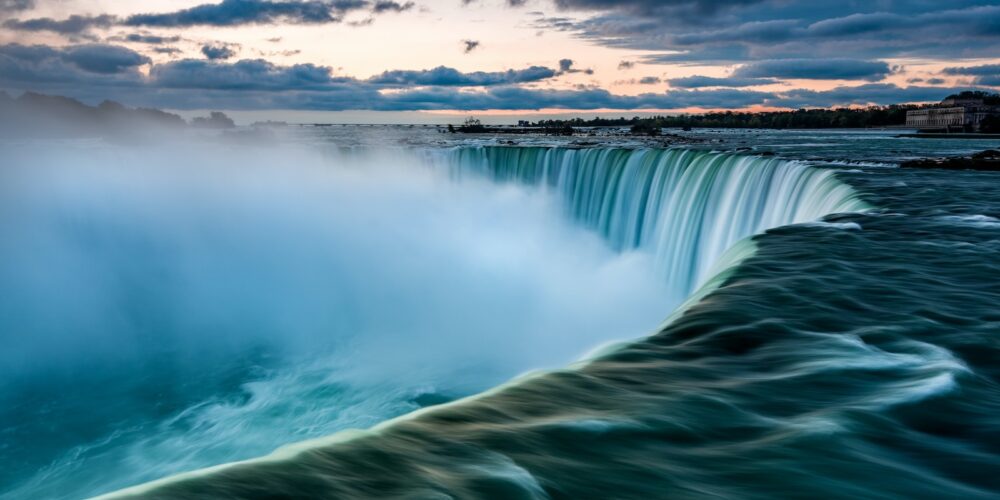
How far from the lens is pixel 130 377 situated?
622 inches

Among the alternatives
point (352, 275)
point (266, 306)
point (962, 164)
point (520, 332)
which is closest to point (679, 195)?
point (520, 332)

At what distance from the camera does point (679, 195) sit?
75.5 feet

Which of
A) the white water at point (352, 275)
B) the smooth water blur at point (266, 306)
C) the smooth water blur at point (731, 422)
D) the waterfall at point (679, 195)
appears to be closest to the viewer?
the smooth water blur at point (731, 422)

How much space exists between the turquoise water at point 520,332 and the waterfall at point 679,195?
0.42 feet

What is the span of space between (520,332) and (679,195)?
7.53 m

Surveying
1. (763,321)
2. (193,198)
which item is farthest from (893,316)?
(193,198)

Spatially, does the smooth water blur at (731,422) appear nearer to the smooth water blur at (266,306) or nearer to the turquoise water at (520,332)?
the turquoise water at (520,332)

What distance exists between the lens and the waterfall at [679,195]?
16594mm

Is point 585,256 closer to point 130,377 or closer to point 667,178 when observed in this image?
point 667,178

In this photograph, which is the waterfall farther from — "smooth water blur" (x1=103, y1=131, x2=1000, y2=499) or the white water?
"smooth water blur" (x1=103, y1=131, x2=1000, y2=499)

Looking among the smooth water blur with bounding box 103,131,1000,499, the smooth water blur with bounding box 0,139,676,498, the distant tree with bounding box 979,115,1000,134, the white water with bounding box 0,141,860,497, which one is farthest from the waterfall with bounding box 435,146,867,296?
the distant tree with bounding box 979,115,1000,134

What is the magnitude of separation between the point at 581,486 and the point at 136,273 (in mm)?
28944

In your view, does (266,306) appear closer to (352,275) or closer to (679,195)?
(352,275)

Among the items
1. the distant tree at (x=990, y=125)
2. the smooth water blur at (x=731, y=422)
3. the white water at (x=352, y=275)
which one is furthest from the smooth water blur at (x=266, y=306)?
the distant tree at (x=990, y=125)
